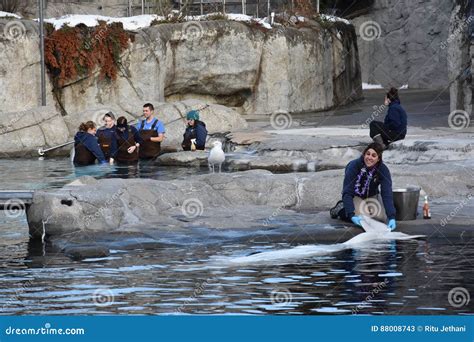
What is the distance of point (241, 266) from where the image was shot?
1123cm

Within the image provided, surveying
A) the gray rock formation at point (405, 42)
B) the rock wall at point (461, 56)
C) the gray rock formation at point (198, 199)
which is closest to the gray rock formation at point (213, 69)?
the rock wall at point (461, 56)

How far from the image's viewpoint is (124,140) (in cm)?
2141

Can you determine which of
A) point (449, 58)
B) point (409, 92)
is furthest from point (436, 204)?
point (409, 92)

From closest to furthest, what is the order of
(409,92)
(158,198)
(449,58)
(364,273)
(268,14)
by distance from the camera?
(364,273) < (158,198) < (449,58) < (268,14) < (409,92)

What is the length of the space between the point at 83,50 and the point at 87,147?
1020 centimetres

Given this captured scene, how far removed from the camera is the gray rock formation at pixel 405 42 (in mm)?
45938

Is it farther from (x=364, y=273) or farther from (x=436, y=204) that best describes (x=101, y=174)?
(x=364, y=273)

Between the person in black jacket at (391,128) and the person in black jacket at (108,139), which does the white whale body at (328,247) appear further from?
the person in black jacket at (108,139)

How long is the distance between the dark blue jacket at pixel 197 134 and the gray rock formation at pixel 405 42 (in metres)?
24.2

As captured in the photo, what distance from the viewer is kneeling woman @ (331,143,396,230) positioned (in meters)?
12.7

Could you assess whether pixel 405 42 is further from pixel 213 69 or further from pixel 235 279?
pixel 235 279

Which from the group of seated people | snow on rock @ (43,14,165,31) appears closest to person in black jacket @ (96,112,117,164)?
the group of seated people

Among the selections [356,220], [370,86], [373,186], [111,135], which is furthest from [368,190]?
[370,86]

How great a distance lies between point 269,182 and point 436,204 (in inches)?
83.7
